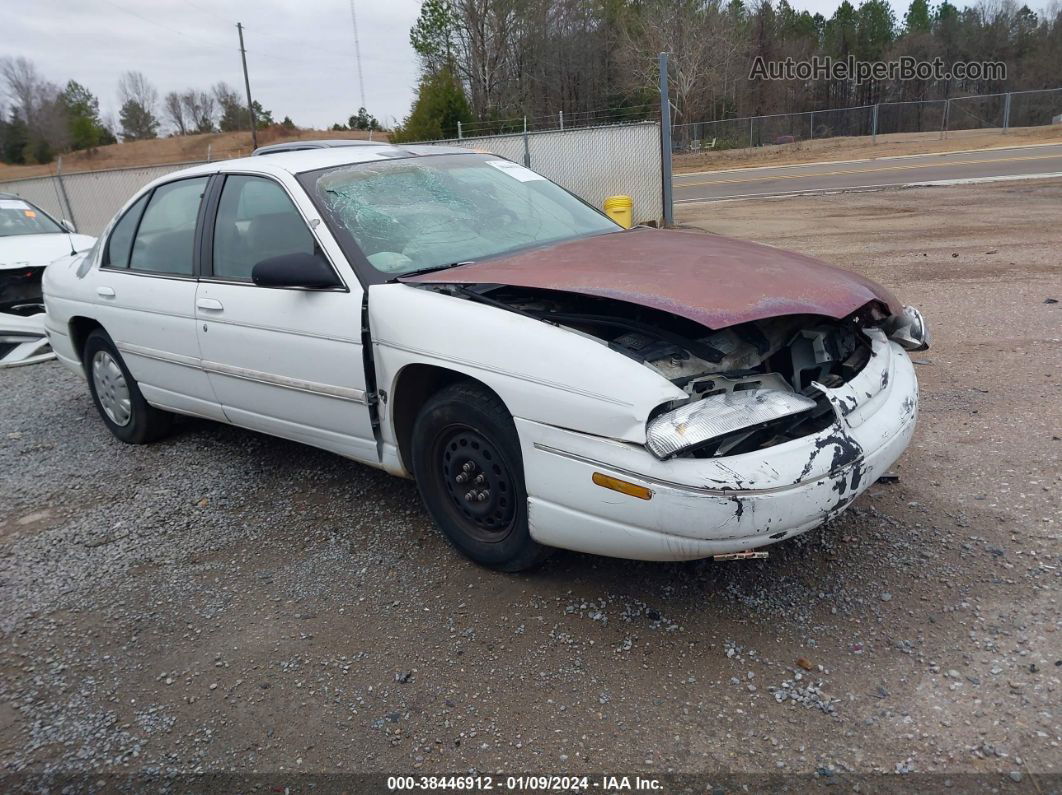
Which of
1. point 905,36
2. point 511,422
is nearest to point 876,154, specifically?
point 511,422

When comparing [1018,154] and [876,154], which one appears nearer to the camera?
[1018,154]

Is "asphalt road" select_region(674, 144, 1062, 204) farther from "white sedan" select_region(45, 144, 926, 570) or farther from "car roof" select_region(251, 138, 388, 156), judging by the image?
"white sedan" select_region(45, 144, 926, 570)

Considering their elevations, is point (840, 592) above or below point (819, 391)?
below

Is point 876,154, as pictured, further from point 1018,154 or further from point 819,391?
point 819,391

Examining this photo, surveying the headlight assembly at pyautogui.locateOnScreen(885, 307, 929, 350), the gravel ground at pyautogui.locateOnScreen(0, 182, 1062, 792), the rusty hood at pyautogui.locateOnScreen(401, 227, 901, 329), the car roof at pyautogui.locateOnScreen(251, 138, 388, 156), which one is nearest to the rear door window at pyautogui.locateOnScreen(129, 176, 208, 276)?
the car roof at pyautogui.locateOnScreen(251, 138, 388, 156)

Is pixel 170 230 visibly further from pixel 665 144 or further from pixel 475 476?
pixel 665 144

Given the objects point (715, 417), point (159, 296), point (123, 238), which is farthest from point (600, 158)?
point (715, 417)

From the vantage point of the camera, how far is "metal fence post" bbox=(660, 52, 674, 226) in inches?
543

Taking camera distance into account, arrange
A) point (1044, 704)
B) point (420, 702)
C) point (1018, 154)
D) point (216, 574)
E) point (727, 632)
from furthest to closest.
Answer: point (1018, 154), point (216, 574), point (727, 632), point (420, 702), point (1044, 704)

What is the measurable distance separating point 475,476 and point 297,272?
1.17 metres

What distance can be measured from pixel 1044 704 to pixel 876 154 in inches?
1365

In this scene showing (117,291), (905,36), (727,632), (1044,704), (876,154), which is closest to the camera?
(1044,704)

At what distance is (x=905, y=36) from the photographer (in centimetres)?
6475

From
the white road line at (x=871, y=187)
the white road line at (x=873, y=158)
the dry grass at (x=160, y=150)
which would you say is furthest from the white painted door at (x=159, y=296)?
the dry grass at (x=160, y=150)
